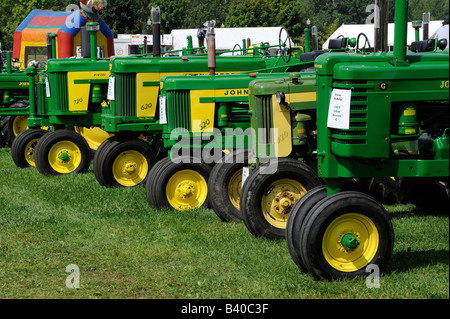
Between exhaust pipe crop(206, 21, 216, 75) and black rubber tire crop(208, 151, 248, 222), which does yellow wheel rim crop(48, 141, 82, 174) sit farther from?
black rubber tire crop(208, 151, 248, 222)

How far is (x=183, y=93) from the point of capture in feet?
25.9

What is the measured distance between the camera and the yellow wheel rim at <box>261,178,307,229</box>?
6336 mm

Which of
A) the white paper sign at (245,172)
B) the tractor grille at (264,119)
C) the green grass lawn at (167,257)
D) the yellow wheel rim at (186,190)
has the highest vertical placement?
the tractor grille at (264,119)

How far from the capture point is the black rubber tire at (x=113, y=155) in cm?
969

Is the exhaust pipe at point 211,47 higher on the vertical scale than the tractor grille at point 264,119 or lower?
higher

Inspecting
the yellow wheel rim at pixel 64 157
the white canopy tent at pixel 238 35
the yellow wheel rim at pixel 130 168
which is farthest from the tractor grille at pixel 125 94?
the white canopy tent at pixel 238 35

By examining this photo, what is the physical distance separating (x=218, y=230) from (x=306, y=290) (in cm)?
222

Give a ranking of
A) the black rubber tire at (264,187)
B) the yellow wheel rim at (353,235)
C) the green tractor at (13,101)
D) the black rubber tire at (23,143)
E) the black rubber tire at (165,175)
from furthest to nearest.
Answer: the green tractor at (13,101), the black rubber tire at (23,143), the black rubber tire at (165,175), the black rubber tire at (264,187), the yellow wheel rim at (353,235)

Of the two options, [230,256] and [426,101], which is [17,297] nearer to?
[230,256]

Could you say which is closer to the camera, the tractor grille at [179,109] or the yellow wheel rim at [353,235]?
the yellow wheel rim at [353,235]

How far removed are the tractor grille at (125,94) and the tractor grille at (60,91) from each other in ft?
6.94

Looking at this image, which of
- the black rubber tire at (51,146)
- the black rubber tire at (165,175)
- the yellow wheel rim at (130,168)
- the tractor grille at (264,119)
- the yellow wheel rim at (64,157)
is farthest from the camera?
the yellow wheel rim at (64,157)

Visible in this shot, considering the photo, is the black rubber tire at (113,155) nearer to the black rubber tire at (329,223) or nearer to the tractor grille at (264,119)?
the tractor grille at (264,119)
